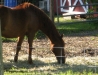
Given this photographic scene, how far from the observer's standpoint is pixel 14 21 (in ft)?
31.4

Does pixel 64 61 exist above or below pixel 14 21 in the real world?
below

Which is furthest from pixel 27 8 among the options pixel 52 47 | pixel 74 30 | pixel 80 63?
pixel 74 30

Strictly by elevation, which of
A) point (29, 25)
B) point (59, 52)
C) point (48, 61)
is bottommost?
point (48, 61)

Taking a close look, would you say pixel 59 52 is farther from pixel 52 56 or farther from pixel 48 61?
pixel 52 56

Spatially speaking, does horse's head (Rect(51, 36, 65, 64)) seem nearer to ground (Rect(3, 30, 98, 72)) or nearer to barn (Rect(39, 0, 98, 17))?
ground (Rect(3, 30, 98, 72))

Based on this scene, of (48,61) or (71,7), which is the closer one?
(48,61)

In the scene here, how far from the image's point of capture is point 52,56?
34.3 ft

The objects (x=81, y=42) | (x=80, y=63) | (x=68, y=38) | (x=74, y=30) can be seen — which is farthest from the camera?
(x=74, y=30)

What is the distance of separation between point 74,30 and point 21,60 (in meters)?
6.51

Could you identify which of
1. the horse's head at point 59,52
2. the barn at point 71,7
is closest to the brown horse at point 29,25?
the horse's head at point 59,52

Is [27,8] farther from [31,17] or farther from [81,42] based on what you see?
[81,42]

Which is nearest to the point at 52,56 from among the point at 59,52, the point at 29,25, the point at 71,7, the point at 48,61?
the point at 48,61

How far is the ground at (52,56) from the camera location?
358 inches

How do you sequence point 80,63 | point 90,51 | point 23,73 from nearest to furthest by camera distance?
point 23,73 < point 80,63 < point 90,51
